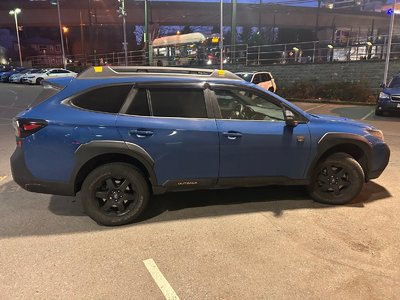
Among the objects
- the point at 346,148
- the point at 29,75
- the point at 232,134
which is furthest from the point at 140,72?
the point at 29,75

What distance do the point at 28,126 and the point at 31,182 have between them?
0.64 m

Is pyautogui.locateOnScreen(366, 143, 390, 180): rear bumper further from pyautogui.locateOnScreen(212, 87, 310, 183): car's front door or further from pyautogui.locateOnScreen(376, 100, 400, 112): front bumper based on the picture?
pyautogui.locateOnScreen(376, 100, 400, 112): front bumper

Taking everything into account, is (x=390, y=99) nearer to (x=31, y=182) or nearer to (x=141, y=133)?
(x=141, y=133)

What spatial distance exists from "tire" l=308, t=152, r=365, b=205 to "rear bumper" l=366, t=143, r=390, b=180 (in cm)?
21

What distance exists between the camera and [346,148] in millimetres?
4949

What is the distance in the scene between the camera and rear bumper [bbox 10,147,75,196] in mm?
4176

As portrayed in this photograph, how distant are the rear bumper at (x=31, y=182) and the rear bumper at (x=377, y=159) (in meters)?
3.81

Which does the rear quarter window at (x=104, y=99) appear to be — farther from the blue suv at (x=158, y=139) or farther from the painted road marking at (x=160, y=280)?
the painted road marking at (x=160, y=280)

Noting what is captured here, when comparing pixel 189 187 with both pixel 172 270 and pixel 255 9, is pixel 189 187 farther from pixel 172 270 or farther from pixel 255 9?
pixel 255 9

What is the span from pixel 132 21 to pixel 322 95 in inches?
1654

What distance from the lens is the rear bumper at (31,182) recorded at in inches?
164

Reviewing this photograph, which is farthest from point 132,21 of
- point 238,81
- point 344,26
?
point 238,81

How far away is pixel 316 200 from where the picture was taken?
5027 mm

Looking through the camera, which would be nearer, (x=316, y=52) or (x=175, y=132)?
(x=175, y=132)
